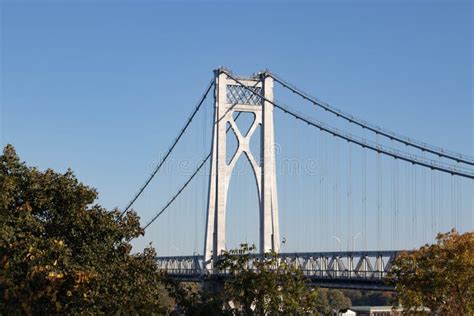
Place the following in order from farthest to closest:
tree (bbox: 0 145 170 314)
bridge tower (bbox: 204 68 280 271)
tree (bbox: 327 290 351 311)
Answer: tree (bbox: 327 290 351 311)
bridge tower (bbox: 204 68 280 271)
tree (bbox: 0 145 170 314)

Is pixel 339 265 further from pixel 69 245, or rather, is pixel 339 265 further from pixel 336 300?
pixel 336 300

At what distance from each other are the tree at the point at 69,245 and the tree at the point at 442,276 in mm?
13295

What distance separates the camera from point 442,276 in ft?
154

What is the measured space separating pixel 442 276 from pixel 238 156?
3638 centimetres

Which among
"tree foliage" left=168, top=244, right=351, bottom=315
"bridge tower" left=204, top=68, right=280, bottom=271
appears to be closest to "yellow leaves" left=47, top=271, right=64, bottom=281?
"tree foliage" left=168, top=244, right=351, bottom=315

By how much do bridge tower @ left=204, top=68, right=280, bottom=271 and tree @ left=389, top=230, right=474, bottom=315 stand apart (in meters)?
26.3

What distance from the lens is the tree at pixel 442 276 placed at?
46312 mm

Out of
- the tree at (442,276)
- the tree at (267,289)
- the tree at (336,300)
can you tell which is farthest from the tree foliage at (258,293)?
the tree at (336,300)

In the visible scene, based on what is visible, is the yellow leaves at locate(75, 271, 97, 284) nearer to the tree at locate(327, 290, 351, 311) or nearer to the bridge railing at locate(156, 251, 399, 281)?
the bridge railing at locate(156, 251, 399, 281)

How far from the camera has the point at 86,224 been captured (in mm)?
39875

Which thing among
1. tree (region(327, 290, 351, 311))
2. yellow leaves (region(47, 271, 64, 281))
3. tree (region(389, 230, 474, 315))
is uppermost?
tree (region(327, 290, 351, 311))

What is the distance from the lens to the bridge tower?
3007 inches

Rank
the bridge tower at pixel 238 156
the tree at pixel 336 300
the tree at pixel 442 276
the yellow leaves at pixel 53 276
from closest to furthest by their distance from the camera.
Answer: the yellow leaves at pixel 53 276
the tree at pixel 442 276
the bridge tower at pixel 238 156
the tree at pixel 336 300

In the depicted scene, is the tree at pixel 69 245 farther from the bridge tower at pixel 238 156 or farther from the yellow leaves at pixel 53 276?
the bridge tower at pixel 238 156
